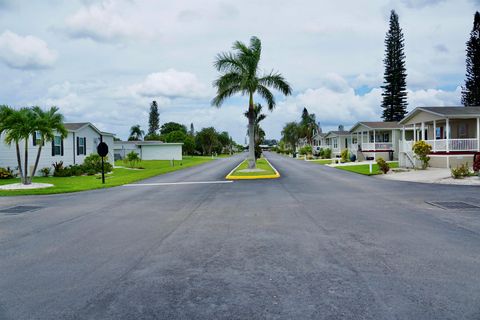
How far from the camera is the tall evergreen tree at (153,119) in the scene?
118694mm

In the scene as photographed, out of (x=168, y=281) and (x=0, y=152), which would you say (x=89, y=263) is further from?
(x=0, y=152)

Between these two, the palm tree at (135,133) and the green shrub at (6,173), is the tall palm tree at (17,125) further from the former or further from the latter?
the palm tree at (135,133)

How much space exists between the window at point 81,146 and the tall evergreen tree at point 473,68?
154ft

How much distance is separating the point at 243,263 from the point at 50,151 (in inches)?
1035

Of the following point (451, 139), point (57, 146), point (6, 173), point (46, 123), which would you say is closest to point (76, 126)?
point (57, 146)

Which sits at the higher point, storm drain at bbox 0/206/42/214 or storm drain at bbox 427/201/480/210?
storm drain at bbox 0/206/42/214

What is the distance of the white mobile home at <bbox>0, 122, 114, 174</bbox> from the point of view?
26.2 metres

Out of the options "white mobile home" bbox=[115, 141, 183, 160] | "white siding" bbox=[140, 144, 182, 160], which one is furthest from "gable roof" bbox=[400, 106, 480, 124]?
"white mobile home" bbox=[115, 141, 183, 160]

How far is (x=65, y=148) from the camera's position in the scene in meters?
30.1

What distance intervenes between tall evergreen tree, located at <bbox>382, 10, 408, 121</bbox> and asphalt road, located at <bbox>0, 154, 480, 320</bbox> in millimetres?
54482

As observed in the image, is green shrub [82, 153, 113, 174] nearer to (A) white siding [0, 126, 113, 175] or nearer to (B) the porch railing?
(A) white siding [0, 126, 113, 175]

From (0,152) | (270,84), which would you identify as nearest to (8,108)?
(0,152)

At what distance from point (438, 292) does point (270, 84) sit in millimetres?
22942

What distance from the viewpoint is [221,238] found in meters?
7.56
